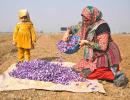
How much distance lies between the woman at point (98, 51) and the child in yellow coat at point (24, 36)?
3.47m

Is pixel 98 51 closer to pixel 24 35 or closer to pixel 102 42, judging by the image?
pixel 102 42

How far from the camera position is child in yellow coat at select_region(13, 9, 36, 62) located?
43.2 feet

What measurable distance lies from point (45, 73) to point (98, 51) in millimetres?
1656

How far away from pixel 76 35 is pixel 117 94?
8.37ft

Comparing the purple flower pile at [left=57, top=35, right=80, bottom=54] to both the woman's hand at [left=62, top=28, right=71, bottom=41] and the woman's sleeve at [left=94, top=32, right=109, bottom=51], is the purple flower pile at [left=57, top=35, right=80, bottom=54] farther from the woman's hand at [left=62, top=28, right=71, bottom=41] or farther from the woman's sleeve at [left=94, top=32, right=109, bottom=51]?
the woman's sleeve at [left=94, top=32, right=109, bottom=51]

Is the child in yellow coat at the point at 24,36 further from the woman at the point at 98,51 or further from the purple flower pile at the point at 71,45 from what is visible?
the woman at the point at 98,51

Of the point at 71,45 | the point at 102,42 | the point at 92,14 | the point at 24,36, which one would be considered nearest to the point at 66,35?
the point at 71,45

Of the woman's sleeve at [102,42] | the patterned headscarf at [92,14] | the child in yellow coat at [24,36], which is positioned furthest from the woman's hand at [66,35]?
the child in yellow coat at [24,36]

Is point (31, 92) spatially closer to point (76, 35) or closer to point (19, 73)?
point (19, 73)

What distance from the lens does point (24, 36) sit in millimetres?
13219

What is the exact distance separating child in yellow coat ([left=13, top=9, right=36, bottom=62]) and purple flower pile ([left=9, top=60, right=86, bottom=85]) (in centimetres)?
255

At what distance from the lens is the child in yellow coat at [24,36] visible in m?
13.2

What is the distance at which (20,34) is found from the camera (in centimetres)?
1325

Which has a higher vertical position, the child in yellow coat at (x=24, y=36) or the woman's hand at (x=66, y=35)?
the woman's hand at (x=66, y=35)
